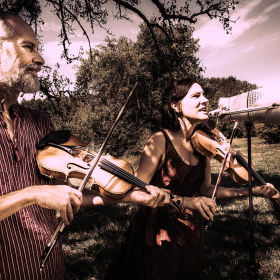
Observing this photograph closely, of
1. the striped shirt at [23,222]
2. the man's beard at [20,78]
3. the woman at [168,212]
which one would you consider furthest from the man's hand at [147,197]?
the man's beard at [20,78]

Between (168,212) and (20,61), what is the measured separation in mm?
1616

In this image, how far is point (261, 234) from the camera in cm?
383

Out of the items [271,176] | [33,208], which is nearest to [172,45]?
[33,208]

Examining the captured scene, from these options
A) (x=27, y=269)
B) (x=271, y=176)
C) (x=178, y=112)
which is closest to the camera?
(x=27, y=269)

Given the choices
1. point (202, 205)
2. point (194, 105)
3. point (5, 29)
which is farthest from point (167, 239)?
point (5, 29)

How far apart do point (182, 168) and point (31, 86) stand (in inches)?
54.1

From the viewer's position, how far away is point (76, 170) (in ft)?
4.60

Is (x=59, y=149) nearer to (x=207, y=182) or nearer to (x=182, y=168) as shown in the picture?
(x=182, y=168)

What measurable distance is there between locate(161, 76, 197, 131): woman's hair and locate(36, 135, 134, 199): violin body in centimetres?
100

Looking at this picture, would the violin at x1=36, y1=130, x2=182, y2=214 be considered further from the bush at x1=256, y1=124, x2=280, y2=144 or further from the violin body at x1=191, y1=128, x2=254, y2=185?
the bush at x1=256, y1=124, x2=280, y2=144

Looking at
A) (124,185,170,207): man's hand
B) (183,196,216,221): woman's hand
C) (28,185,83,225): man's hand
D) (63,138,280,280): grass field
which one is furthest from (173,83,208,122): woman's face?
(28,185,83,225): man's hand

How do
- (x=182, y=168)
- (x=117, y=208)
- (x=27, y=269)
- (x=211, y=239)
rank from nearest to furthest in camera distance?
(x=27, y=269)
(x=182, y=168)
(x=211, y=239)
(x=117, y=208)

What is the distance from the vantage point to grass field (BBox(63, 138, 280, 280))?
3.00m

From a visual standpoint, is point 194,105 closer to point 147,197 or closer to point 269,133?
point 147,197
